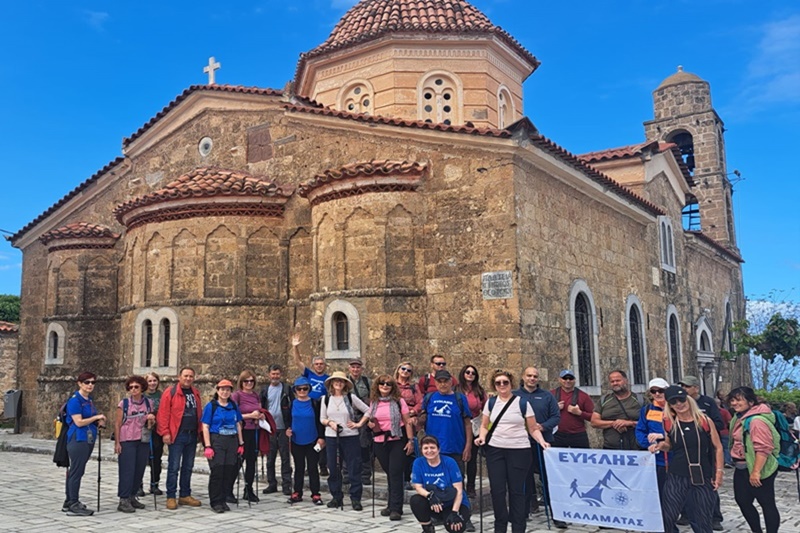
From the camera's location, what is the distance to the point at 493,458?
634 centimetres

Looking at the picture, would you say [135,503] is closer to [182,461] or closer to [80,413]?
[182,461]

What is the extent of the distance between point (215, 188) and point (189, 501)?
580cm

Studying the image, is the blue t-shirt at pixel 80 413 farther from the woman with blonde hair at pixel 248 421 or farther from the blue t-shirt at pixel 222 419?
the woman with blonde hair at pixel 248 421

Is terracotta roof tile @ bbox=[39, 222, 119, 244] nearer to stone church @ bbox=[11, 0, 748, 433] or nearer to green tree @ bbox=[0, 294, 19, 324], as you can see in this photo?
stone church @ bbox=[11, 0, 748, 433]

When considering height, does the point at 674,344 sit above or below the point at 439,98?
below

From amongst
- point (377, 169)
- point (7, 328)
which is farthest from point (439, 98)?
point (7, 328)

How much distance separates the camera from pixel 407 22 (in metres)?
15.5

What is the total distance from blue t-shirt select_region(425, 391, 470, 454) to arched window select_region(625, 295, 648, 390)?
26.5 ft

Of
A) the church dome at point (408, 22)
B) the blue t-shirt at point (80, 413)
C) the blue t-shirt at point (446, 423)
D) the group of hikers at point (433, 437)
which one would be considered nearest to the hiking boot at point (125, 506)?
the group of hikers at point (433, 437)

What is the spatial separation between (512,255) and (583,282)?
2.66 m

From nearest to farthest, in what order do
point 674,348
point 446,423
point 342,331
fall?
point 446,423
point 342,331
point 674,348

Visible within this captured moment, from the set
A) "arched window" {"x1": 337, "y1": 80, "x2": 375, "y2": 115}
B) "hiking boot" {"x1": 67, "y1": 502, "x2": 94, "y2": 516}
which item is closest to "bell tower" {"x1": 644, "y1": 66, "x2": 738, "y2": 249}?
"arched window" {"x1": 337, "y1": 80, "x2": 375, "y2": 115}

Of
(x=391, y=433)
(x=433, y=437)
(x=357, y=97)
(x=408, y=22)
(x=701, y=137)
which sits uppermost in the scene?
(x=408, y=22)

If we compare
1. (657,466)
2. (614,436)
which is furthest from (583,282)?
(657,466)
